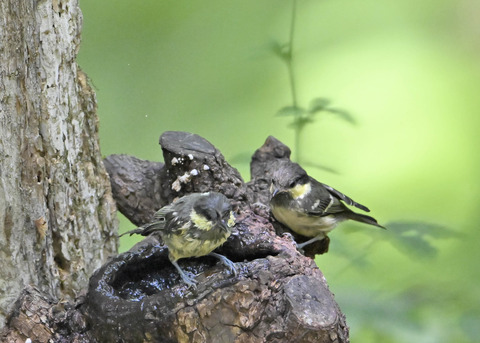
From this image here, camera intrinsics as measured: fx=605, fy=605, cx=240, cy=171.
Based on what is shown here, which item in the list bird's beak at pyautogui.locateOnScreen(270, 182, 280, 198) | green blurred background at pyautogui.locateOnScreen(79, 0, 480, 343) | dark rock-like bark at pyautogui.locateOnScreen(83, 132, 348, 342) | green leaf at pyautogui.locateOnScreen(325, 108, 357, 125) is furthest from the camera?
green leaf at pyautogui.locateOnScreen(325, 108, 357, 125)

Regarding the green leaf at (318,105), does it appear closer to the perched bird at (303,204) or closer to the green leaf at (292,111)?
the green leaf at (292,111)

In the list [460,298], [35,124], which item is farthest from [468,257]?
[35,124]

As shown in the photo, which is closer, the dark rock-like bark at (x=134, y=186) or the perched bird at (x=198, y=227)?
the perched bird at (x=198, y=227)

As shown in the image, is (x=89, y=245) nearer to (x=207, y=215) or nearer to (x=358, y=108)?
(x=207, y=215)

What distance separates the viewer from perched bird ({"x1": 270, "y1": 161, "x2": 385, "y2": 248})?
225 cm

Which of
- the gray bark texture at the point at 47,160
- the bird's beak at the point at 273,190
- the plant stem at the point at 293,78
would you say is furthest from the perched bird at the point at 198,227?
the plant stem at the point at 293,78

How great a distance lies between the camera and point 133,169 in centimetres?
245

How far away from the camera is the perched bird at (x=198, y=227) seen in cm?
165

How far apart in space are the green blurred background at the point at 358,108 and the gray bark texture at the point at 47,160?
106 centimetres

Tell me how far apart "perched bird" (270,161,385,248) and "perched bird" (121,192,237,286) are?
56 cm

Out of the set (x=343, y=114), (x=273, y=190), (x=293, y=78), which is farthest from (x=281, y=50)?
(x=273, y=190)

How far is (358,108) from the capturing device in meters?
3.12

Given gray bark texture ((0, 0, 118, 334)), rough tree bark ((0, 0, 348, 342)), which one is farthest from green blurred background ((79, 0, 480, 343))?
gray bark texture ((0, 0, 118, 334))

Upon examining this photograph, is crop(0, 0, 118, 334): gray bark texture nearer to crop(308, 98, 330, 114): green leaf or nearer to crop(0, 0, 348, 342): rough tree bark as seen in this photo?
crop(0, 0, 348, 342): rough tree bark
